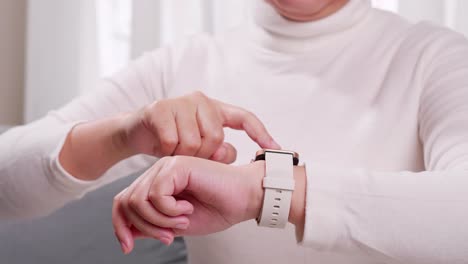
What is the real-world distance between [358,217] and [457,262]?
14 centimetres

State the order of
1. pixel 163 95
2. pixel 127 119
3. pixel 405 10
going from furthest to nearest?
pixel 405 10
pixel 163 95
pixel 127 119

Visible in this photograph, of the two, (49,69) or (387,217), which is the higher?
(387,217)

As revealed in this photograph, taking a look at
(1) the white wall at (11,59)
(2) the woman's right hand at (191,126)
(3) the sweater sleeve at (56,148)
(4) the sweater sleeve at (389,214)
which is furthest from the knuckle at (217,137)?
(1) the white wall at (11,59)

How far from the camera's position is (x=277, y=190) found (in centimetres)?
77

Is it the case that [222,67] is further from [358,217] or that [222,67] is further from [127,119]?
[358,217]

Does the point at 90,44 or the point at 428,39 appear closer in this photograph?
the point at 428,39

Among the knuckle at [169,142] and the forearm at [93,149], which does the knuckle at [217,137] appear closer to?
the knuckle at [169,142]

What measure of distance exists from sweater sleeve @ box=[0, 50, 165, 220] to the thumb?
1.01 feet

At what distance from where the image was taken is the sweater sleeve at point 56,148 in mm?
1105

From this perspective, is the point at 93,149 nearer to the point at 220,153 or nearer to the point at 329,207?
the point at 220,153

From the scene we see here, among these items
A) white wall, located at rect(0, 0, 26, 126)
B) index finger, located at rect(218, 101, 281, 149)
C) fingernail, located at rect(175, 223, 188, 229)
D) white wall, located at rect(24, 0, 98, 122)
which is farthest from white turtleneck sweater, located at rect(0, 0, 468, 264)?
white wall, located at rect(0, 0, 26, 126)

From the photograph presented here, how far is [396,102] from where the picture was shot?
108cm

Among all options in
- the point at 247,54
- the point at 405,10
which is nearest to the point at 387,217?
the point at 247,54

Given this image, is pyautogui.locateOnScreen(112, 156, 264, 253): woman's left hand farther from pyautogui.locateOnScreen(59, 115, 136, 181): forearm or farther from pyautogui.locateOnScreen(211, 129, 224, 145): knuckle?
pyautogui.locateOnScreen(59, 115, 136, 181): forearm
